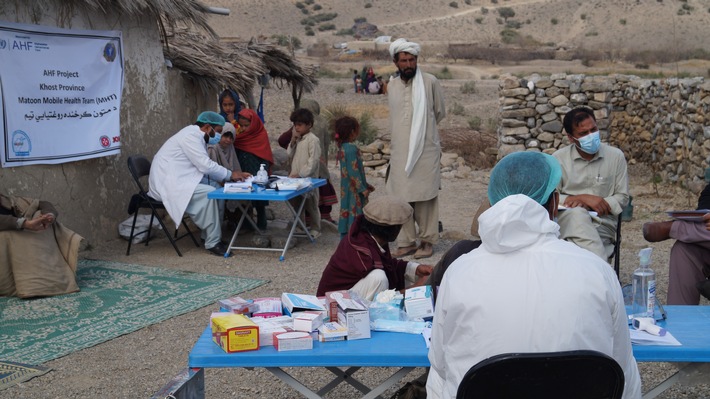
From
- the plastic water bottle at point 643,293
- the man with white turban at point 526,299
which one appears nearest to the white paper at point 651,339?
the plastic water bottle at point 643,293

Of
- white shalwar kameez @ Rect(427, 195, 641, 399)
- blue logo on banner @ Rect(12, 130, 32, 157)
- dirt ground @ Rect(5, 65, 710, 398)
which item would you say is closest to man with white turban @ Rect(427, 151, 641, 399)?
white shalwar kameez @ Rect(427, 195, 641, 399)

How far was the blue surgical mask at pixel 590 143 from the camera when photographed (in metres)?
5.52

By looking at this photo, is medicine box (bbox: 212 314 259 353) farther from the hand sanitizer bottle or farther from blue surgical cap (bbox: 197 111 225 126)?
blue surgical cap (bbox: 197 111 225 126)

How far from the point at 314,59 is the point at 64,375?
3696cm

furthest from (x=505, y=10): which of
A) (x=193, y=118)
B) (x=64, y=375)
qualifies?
(x=64, y=375)

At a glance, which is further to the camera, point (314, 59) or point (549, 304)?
point (314, 59)

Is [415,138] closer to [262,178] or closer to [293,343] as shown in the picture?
[262,178]

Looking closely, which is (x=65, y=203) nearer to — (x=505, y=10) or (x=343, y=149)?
(x=343, y=149)

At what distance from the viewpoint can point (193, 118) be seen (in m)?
9.77

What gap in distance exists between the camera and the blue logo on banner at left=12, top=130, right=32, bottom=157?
7.05 meters

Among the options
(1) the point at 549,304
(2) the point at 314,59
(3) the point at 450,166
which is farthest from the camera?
(2) the point at 314,59

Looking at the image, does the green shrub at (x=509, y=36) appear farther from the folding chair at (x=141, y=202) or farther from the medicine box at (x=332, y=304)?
the medicine box at (x=332, y=304)

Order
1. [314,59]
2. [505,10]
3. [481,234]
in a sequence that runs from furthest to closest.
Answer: [505,10], [314,59], [481,234]

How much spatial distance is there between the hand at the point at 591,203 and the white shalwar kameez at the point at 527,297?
3.06 metres
